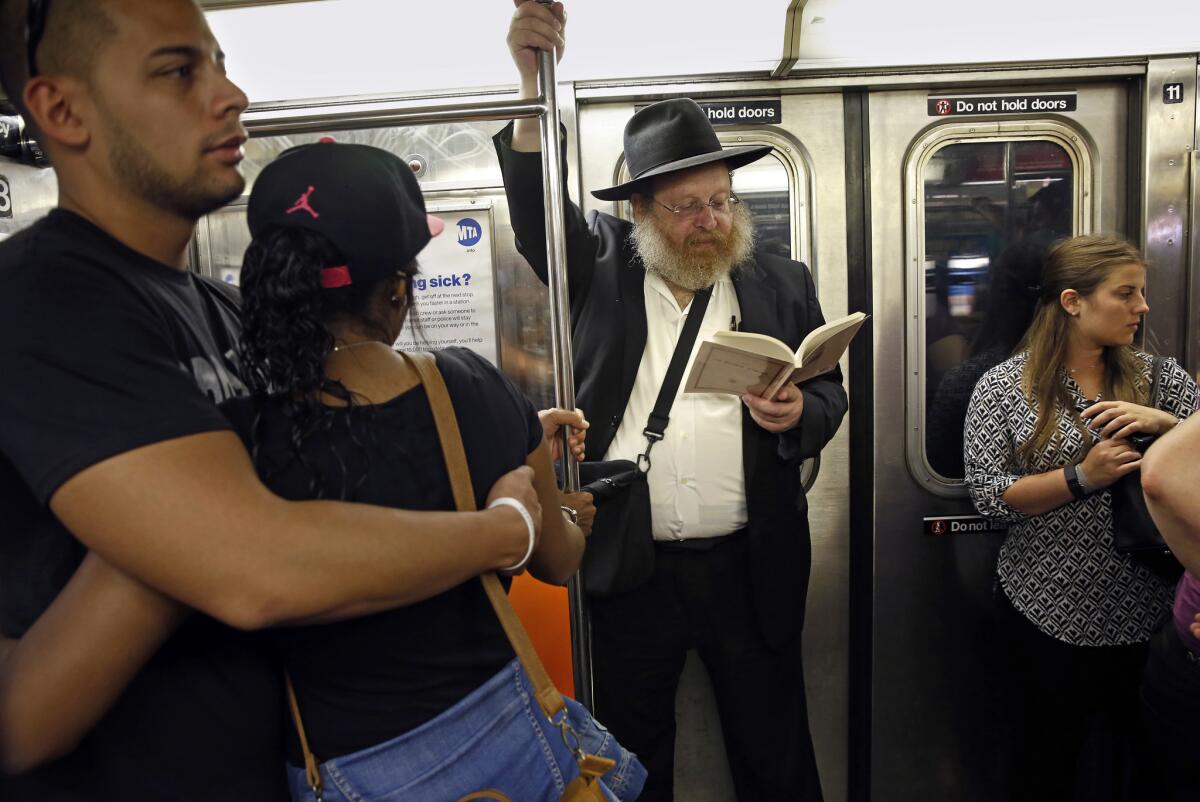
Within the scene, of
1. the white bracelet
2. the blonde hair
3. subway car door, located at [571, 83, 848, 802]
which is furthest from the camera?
subway car door, located at [571, 83, 848, 802]

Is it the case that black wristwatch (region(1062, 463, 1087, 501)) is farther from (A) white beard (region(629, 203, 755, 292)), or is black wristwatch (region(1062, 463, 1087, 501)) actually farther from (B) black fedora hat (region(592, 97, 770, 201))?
(B) black fedora hat (region(592, 97, 770, 201))

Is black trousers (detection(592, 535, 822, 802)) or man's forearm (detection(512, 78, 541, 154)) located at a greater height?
man's forearm (detection(512, 78, 541, 154))

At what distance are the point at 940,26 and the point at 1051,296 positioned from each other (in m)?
1.01

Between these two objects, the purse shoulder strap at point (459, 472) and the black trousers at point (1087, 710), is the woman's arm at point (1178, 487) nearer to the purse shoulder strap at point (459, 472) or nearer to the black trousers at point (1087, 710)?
the black trousers at point (1087, 710)

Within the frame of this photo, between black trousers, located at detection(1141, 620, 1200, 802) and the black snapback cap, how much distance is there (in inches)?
83.2

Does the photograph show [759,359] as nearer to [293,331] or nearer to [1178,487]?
[1178,487]

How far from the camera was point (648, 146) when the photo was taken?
9.32ft

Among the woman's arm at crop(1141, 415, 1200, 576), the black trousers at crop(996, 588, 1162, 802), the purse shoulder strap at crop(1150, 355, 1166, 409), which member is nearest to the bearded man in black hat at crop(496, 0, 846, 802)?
the black trousers at crop(996, 588, 1162, 802)

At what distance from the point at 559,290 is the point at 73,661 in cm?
114

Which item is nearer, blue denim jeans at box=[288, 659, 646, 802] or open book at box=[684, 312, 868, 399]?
blue denim jeans at box=[288, 659, 646, 802]

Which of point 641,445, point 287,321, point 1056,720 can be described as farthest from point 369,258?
point 1056,720

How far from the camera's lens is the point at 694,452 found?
2.85 metres

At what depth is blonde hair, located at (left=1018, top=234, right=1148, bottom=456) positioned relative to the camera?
2.93 m

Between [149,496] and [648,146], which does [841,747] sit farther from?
[149,496]
